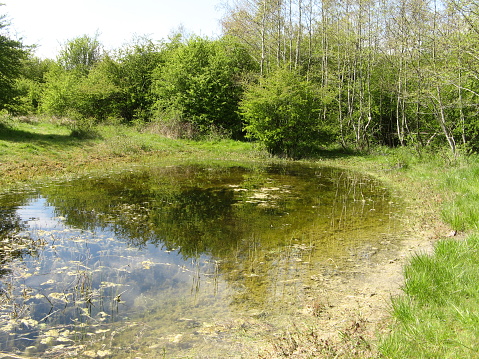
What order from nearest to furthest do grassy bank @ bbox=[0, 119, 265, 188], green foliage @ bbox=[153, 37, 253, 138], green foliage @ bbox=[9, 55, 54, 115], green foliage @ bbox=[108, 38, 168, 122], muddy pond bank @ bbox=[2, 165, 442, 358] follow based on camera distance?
1. muddy pond bank @ bbox=[2, 165, 442, 358]
2. grassy bank @ bbox=[0, 119, 265, 188]
3. green foliage @ bbox=[9, 55, 54, 115]
4. green foliage @ bbox=[153, 37, 253, 138]
5. green foliage @ bbox=[108, 38, 168, 122]

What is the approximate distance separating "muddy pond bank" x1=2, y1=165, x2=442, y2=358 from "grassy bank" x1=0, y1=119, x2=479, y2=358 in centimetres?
44

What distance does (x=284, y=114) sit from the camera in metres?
21.5

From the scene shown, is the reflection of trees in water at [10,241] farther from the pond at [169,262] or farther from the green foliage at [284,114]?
the green foliage at [284,114]

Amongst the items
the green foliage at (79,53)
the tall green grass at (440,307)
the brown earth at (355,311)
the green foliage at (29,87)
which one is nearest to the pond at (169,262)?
the brown earth at (355,311)

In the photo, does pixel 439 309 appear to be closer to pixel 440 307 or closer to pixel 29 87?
pixel 440 307

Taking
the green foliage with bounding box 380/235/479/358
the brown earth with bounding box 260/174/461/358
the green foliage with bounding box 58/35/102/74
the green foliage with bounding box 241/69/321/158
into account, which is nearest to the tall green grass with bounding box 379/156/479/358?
the green foliage with bounding box 380/235/479/358

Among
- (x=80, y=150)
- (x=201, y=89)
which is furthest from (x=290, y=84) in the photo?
(x=80, y=150)

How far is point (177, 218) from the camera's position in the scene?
29.8 feet

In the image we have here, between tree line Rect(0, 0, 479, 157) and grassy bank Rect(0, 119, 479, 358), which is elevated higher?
tree line Rect(0, 0, 479, 157)

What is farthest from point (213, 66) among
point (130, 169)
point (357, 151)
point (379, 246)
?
point (379, 246)

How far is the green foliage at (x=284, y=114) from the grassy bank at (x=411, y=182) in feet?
4.76

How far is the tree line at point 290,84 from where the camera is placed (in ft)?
59.7

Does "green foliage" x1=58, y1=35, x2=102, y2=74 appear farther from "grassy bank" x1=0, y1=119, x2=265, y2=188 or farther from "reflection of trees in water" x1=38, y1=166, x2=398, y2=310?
"reflection of trees in water" x1=38, y1=166, x2=398, y2=310

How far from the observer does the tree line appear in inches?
716
